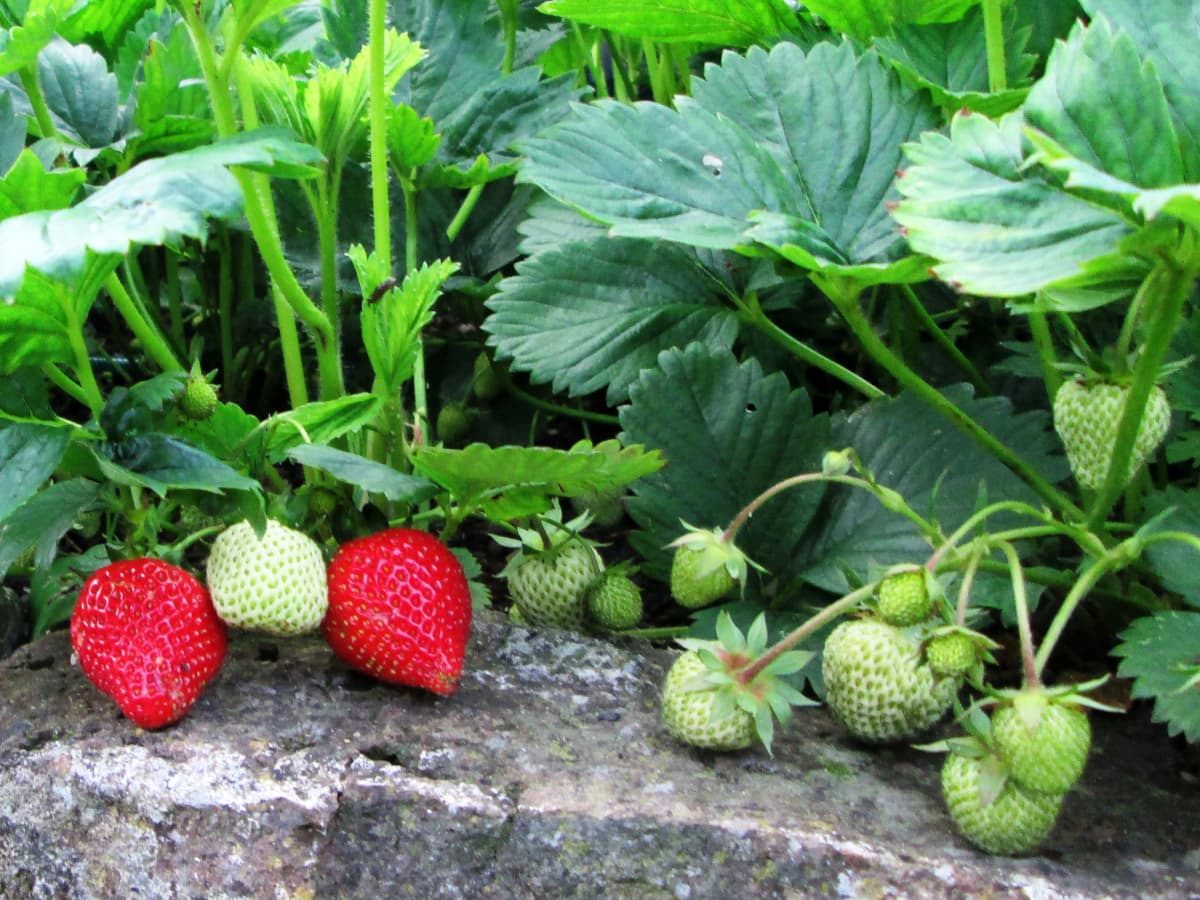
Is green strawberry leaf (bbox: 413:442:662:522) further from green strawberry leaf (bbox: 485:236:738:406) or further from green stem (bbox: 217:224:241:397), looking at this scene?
green stem (bbox: 217:224:241:397)

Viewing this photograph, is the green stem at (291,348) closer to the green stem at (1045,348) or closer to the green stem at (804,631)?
the green stem at (804,631)

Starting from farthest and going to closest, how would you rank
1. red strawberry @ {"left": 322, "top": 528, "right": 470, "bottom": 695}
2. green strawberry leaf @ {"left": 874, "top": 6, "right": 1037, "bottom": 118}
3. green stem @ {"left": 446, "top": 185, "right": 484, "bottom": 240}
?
green stem @ {"left": 446, "top": 185, "right": 484, "bottom": 240} < green strawberry leaf @ {"left": 874, "top": 6, "right": 1037, "bottom": 118} < red strawberry @ {"left": 322, "top": 528, "right": 470, "bottom": 695}

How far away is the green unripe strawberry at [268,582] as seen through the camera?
0.85m

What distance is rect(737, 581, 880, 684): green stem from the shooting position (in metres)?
0.76

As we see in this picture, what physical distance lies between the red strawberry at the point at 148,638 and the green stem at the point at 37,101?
44 cm

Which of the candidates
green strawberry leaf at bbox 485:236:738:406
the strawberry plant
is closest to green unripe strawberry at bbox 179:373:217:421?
the strawberry plant

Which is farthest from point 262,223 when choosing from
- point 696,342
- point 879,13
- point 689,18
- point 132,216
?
point 879,13

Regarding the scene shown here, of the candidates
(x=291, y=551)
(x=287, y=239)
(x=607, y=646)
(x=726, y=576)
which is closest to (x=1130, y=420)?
(x=726, y=576)

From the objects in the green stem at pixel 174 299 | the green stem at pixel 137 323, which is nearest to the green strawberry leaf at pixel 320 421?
the green stem at pixel 137 323

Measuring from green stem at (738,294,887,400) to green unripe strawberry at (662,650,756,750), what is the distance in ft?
1.15

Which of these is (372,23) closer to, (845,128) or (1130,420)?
(845,128)

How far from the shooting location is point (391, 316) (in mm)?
929

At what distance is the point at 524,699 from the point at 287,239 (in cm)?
64

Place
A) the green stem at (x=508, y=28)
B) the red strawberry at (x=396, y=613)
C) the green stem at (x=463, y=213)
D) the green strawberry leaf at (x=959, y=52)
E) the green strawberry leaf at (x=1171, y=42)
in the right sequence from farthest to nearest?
the green stem at (x=508, y=28) < the green stem at (x=463, y=213) < the green strawberry leaf at (x=959, y=52) < the red strawberry at (x=396, y=613) < the green strawberry leaf at (x=1171, y=42)
